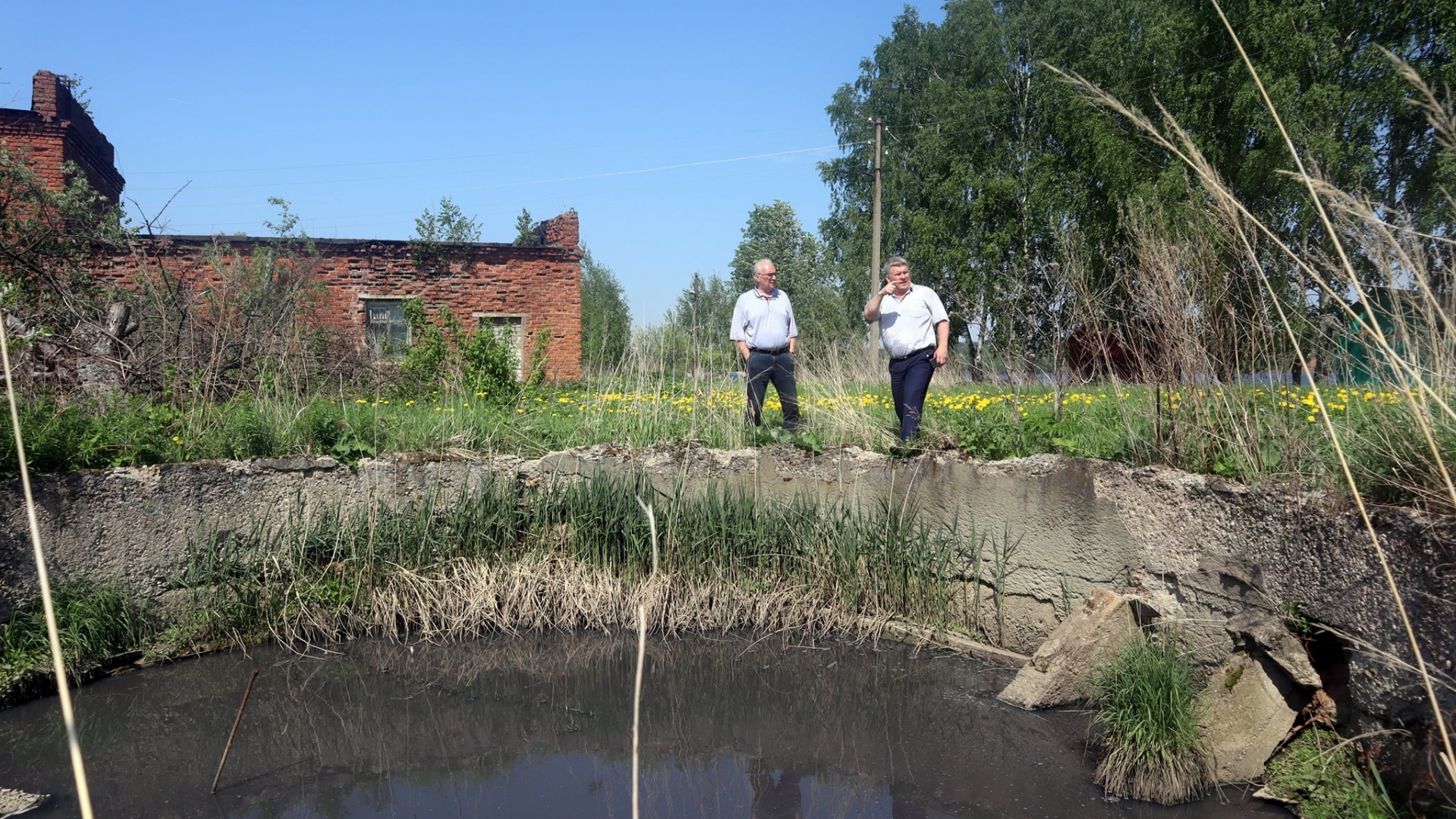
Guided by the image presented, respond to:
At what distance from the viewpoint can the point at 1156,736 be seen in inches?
156

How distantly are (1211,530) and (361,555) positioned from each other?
4862 millimetres

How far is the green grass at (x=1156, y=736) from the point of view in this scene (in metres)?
3.92

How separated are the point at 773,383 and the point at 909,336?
116 cm

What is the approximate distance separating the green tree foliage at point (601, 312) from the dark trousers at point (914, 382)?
2.22m

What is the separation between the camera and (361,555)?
19.5 ft

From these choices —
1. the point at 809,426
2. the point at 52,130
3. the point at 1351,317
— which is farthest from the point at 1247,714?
the point at 52,130

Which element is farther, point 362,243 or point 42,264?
point 362,243

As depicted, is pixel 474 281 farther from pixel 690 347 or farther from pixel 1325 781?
pixel 1325 781

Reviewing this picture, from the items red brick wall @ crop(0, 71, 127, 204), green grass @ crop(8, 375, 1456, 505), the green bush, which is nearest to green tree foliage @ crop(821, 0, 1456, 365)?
green grass @ crop(8, 375, 1456, 505)

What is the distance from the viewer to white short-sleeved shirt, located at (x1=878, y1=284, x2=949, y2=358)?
6449mm

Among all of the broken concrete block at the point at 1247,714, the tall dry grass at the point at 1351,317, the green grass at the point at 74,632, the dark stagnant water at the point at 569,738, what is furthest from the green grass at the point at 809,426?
the dark stagnant water at the point at 569,738

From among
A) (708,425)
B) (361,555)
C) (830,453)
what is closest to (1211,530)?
(830,453)

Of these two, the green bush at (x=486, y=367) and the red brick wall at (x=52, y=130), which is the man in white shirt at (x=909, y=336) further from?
the red brick wall at (x=52, y=130)

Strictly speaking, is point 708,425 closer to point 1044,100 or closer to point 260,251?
point 260,251
